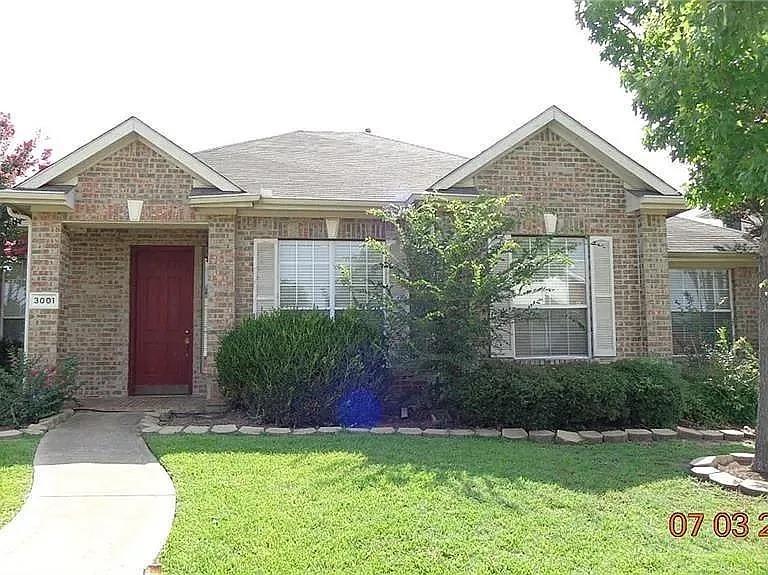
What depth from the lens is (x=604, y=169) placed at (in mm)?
11125

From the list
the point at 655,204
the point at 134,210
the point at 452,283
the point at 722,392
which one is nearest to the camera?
the point at 452,283

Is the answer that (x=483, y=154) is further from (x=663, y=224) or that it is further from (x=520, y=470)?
(x=520, y=470)

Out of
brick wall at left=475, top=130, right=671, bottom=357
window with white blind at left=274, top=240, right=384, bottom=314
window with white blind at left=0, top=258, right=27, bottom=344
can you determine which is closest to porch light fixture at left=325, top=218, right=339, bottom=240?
window with white blind at left=274, top=240, right=384, bottom=314

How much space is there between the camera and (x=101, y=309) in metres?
11.2

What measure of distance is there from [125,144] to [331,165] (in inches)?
153

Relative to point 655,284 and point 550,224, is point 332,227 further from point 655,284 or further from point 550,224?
point 655,284

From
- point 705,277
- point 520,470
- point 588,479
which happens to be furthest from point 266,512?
point 705,277

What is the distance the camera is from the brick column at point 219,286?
32.7 ft

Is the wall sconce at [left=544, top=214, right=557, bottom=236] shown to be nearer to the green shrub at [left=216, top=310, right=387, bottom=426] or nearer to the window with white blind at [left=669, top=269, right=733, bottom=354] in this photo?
the green shrub at [left=216, top=310, right=387, bottom=426]

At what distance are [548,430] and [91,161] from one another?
311 inches

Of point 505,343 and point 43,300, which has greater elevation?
point 43,300

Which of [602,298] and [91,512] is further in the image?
[602,298]

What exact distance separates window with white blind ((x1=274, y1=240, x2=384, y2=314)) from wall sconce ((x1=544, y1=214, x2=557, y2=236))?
9.32 feet

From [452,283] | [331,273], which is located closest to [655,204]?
[452,283]
